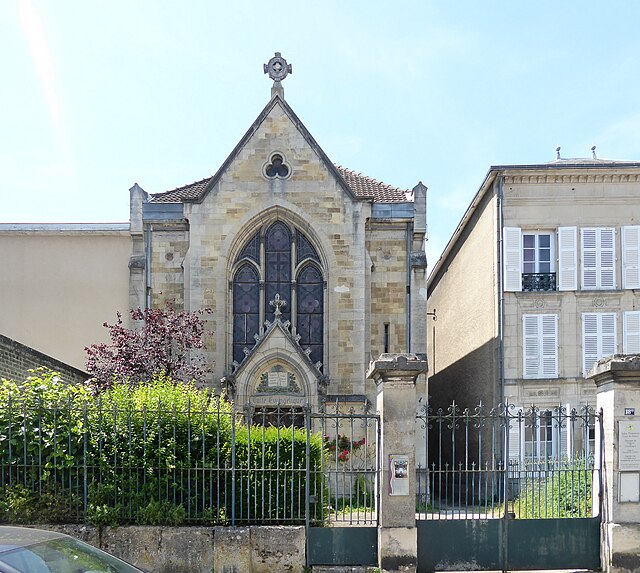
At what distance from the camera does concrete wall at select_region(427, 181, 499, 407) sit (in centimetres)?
2089

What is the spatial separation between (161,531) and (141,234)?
11.9m

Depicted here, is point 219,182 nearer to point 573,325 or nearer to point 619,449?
point 573,325

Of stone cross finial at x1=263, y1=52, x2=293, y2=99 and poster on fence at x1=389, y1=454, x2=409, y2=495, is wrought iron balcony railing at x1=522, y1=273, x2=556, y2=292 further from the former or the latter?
poster on fence at x1=389, y1=454, x2=409, y2=495

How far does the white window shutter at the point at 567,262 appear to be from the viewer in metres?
20.0

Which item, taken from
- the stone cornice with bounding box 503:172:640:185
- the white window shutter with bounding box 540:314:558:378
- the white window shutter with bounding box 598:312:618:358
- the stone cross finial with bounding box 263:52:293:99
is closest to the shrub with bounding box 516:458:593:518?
the white window shutter with bounding box 540:314:558:378

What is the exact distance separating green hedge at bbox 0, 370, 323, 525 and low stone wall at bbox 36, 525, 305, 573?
0.18 m

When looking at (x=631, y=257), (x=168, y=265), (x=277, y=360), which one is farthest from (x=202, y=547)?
(x=631, y=257)

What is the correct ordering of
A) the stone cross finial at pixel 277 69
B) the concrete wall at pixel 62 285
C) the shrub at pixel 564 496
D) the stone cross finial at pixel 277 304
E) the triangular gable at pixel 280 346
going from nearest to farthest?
the shrub at pixel 564 496, the stone cross finial at pixel 277 304, the triangular gable at pixel 280 346, the stone cross finial at pixel 277 69, the concrete wall at pixel 62 285

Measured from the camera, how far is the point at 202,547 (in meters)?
9.72

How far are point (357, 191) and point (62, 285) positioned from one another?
8535mm

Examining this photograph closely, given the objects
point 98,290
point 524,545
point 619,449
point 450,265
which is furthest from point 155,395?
point 450,265

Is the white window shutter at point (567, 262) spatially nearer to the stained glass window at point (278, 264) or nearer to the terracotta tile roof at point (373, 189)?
the terracotta tile roof at point (373, 189)

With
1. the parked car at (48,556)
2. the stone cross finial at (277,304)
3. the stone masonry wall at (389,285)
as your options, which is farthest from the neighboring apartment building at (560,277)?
the parked car at (48,556)

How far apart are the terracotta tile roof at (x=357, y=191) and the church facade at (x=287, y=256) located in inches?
16.2
